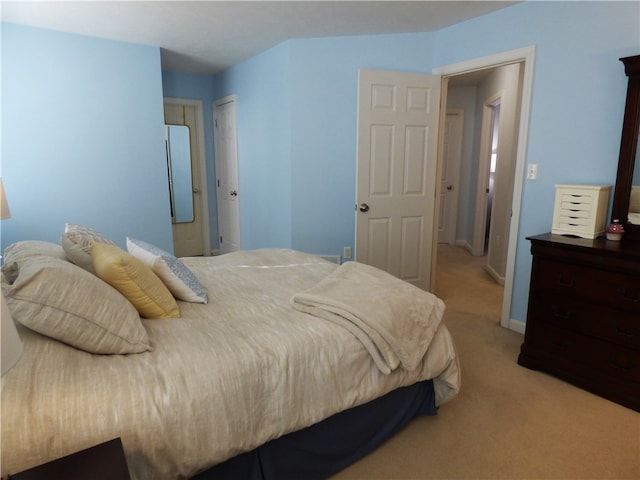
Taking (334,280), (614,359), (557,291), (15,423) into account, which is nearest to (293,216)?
(334,280)

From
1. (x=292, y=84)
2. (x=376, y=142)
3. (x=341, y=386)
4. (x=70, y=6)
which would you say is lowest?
A: (x=341, y=386)

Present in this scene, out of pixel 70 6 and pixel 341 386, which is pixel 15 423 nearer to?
pixel 341 386

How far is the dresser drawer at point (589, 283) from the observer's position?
202 centimetres

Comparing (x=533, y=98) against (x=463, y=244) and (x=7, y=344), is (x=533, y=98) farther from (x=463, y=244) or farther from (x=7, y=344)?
(x=463, y=244)

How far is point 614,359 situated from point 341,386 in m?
1.62

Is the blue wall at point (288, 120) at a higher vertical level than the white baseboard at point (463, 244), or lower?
higher

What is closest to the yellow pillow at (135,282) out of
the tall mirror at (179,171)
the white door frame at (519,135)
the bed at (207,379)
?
the bed at (207,379)

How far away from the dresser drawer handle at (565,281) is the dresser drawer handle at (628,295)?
22cm

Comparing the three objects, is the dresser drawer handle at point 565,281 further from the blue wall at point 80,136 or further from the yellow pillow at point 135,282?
the blue wall at point 80,136

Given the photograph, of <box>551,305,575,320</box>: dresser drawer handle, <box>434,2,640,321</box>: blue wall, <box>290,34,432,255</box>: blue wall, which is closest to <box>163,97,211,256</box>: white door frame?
<box>290,34,432,255</box>: blue wall

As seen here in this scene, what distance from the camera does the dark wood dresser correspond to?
204cm

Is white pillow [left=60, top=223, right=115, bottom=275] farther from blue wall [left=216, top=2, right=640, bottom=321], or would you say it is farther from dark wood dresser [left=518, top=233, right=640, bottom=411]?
dark wood dresser [left=518, top=233, right=640, bottom=411]

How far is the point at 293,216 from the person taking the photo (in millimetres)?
3918

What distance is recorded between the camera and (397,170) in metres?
3.61
